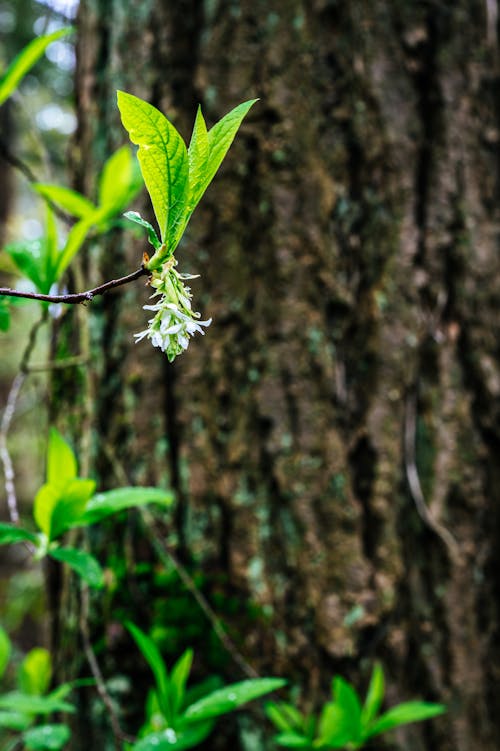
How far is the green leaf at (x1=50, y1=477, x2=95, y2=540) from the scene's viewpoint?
0.74 m

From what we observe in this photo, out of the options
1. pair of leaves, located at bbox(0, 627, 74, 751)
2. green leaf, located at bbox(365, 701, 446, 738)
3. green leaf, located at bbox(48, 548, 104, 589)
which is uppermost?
green leaf, located at bbox(48, 548, 104, 589)

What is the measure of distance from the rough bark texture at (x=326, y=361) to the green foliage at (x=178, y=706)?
0.71ft

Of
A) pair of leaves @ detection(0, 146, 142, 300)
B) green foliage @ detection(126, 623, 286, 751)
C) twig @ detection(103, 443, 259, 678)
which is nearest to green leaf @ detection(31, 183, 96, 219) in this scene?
pair of leaves @ detection(0, 146, 142, 300)

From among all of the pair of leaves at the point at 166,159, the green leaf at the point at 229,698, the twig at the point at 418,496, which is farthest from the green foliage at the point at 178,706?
A: the pair of leaves at the point at 166,159

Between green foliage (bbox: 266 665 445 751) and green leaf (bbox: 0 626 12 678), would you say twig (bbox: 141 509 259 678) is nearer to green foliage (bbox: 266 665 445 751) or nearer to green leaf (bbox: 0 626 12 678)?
green foliage (bbox: 266 665 445 751)

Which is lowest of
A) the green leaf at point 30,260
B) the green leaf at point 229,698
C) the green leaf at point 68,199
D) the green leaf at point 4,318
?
the green leaf at point 229,698

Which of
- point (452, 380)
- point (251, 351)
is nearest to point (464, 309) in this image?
point (452, 380)

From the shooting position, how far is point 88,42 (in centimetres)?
134

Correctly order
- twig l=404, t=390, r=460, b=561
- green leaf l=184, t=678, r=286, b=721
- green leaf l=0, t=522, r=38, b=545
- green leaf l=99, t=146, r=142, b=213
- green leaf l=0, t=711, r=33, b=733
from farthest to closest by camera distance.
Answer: twig l=404, t=390, r=460, b=561, green leaf l=99, t=146, r=142, b=213, green leaf l=0, t=711, r=33, b=733, green leaf l=184, t=678, r=286, b=721, green leaf l=0, t=522, r=38, b=545

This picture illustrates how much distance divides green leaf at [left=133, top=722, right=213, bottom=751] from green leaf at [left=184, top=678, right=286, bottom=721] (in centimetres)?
3

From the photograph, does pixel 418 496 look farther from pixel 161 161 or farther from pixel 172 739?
pixel 161 161

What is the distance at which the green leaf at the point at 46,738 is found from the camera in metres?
0.88

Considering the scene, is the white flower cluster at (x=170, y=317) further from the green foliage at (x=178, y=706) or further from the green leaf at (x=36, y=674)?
the green leaf at (x=36, y=674)

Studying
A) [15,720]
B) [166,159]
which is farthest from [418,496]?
[166,159]
